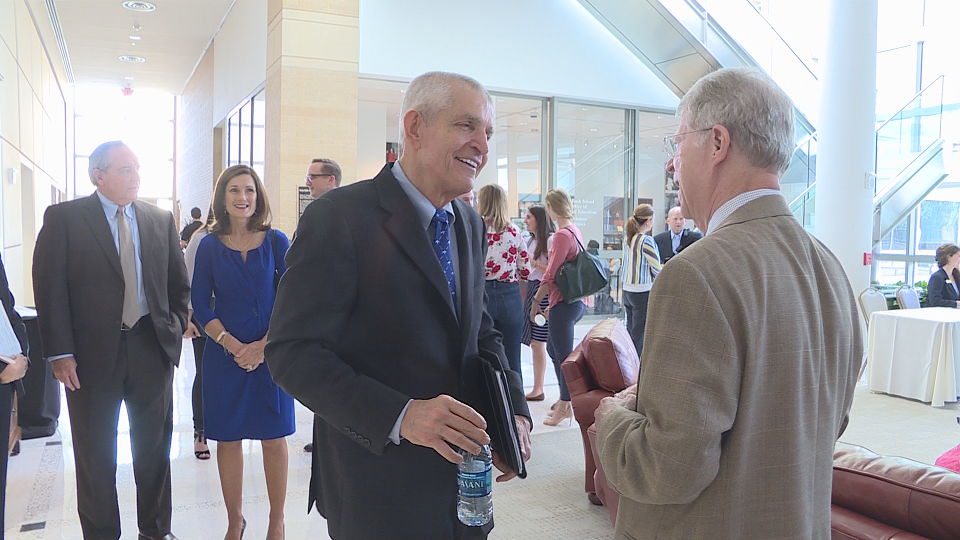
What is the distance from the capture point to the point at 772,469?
1226 mm

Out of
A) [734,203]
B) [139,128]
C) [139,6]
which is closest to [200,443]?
[734,203]

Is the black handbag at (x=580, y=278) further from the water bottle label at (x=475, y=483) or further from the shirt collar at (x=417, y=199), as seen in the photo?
Result: the water bottle label at (x=475, y=483)

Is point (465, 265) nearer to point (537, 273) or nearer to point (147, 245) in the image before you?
point (147, 245)

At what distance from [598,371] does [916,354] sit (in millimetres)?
4777

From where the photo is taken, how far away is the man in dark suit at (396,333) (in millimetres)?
1361

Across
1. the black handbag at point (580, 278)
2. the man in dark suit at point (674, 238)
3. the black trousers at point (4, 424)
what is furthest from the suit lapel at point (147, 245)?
the man in dark suit at point (674, 238)

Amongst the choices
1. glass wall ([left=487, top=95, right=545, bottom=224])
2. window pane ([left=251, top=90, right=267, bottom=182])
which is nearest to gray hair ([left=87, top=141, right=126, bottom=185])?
window pane ([left=251, top=90, right=267, bottom=182])

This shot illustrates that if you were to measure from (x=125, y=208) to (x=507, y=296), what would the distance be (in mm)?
2834

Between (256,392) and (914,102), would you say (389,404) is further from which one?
(914,102)

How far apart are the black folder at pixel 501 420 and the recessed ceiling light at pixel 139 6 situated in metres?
12.1

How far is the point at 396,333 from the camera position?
1.47 metres

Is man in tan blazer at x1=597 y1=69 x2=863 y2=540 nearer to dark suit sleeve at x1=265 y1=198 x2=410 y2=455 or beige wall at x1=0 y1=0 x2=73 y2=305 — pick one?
dark suit sleeve at x1=265 y1=198 x2=410 y2=455

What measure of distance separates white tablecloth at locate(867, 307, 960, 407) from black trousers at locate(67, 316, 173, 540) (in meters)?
6.51

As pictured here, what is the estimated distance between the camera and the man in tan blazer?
1169 millimetres
